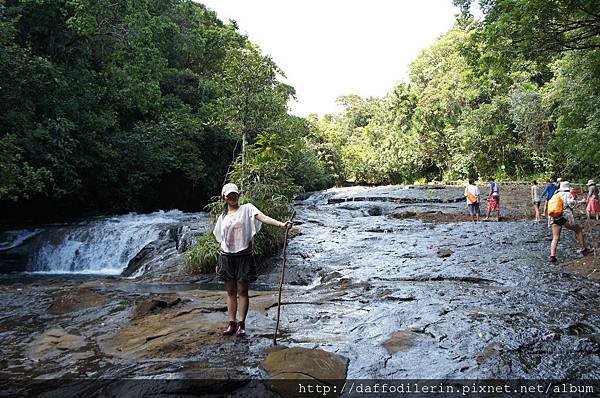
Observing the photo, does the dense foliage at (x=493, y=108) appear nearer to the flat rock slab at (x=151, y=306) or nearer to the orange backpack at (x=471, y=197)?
the orange backpack at (x=471, y=197)

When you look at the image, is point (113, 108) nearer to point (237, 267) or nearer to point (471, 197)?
point (471, 197)

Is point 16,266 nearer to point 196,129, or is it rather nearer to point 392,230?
point 196,129

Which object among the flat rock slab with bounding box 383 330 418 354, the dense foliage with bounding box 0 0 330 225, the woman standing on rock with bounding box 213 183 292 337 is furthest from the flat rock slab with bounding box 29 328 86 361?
the dense foliage with bounding box 0 0 330 225

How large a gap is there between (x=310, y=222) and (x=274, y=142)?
19.3 feet

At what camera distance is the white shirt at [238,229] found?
5.22m

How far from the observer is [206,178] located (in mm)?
26797

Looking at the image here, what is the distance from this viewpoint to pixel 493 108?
34.0m

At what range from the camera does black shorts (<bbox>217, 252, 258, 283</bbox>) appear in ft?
17.2

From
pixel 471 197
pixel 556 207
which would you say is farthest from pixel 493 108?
pixel 556 207

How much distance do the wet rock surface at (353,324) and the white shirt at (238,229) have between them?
3.77 feet

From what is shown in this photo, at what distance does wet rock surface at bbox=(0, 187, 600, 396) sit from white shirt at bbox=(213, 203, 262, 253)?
1150 mm

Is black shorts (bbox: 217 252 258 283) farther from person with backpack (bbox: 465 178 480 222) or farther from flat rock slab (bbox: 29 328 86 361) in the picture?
person with backpack (bbox: 465 178 480 222)

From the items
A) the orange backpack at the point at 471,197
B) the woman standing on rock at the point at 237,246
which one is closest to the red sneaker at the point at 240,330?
the woman standing on rock at the point at 237,246

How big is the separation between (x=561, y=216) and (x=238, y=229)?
7.68m
